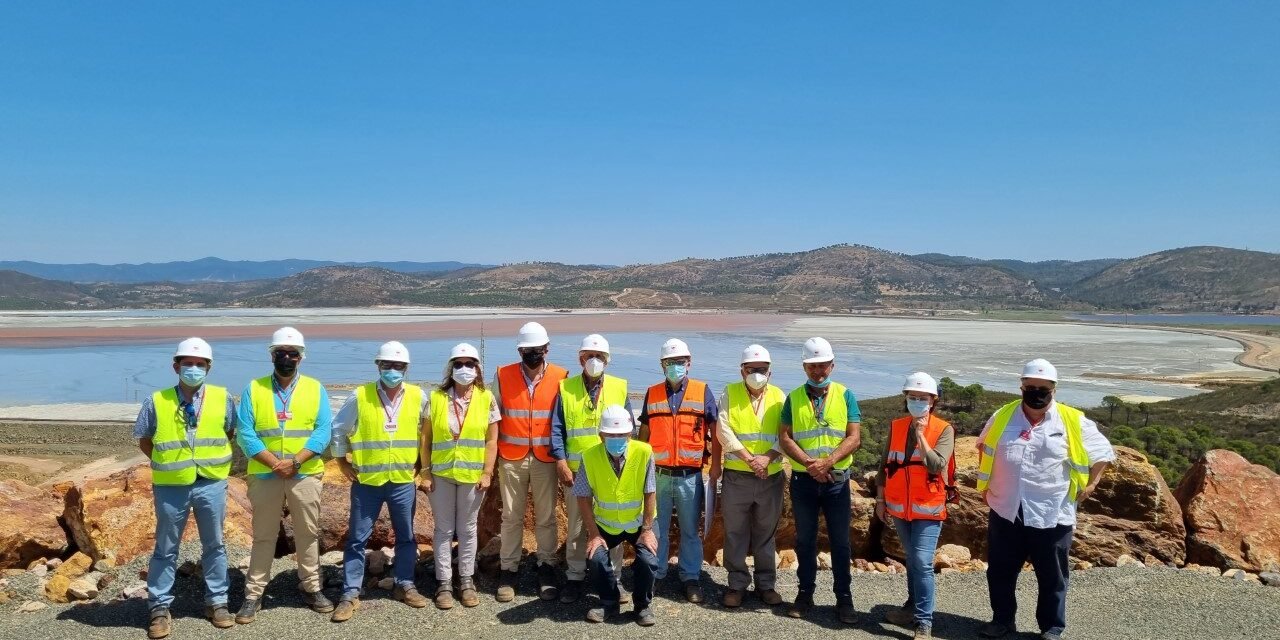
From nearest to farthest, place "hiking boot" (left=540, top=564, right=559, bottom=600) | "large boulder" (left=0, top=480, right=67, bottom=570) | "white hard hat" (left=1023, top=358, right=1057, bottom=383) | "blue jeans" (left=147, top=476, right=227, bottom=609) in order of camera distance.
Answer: "white hard hat" (left=1023, top=358, right=1057, bottom=383) → "blue jeans" (left=147, top=476, right=227, bottom=609) → "hiking boot" (left=540, top=564, right=559, bottom=600) → "large boulder" (left=0, top=480, right=67, bottom=570)

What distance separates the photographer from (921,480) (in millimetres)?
5523

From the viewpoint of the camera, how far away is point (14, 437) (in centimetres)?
2381

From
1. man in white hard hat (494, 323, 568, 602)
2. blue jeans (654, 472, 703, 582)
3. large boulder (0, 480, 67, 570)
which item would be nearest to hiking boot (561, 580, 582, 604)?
man in white hard hat (494, 323, 568, 602)

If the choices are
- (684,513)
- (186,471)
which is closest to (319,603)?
(186,471)

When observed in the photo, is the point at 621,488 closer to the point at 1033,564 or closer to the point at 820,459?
the point at 820,459

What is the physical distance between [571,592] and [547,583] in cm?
24

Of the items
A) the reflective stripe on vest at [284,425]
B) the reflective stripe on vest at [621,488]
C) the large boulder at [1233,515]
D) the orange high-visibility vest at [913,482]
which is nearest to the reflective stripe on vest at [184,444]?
A: the reflective stripe on vest at [284,425]

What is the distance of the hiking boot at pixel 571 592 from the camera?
19.8ft

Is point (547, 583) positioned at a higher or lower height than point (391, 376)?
lower

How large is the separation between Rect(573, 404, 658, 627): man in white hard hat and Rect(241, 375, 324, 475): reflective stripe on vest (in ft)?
6.61

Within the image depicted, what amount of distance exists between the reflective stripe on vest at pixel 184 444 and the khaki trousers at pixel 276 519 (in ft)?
1.01

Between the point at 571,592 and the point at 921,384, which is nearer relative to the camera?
the point at 921,384

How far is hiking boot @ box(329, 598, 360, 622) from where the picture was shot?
224 inches

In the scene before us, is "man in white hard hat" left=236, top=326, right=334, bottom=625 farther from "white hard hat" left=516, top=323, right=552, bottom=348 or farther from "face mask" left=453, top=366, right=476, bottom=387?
"white hard hat" left=516, top=323, right=552, bottom=348
